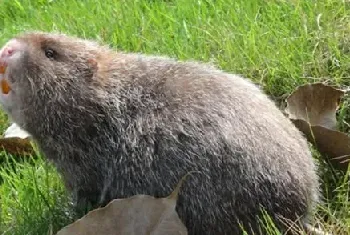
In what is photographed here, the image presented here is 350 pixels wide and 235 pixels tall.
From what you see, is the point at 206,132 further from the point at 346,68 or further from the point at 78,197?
the point at 346,68

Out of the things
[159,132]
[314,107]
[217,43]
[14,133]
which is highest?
[159,132]

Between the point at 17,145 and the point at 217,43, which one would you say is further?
the point at 217,43

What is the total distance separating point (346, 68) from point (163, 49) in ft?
3.09

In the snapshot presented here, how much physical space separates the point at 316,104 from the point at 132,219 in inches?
43.6

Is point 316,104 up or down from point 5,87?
down

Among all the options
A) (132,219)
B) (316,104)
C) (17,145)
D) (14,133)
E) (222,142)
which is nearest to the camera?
(132,219)

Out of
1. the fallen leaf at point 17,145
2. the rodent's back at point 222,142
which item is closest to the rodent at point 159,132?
the rodent's back at point 222,142

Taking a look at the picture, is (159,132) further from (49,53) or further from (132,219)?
(49,53)

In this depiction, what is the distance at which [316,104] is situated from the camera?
3.62 metres

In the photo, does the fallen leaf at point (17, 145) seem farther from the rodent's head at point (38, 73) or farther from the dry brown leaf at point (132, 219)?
the dry brown leaf at point (132, 219)

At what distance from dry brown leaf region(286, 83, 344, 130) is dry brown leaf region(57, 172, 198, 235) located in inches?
36.1

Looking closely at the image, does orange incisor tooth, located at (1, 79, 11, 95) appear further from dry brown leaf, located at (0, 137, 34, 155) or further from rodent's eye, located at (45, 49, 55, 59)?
dry brown leaf, located at (0, 137, 34, 155)

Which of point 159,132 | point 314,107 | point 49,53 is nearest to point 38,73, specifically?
point 49,53

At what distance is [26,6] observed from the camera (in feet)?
18.3
